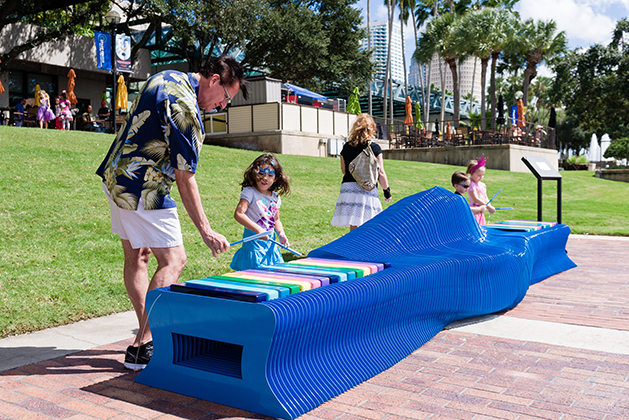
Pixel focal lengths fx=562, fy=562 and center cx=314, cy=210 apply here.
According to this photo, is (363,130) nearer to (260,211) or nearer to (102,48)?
(260,211)

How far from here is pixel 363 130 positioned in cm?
622

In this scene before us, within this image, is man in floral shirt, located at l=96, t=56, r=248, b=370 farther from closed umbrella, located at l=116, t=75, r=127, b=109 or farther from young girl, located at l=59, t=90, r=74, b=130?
closed umbrella, located at l=116, t=75, r=127, b=109

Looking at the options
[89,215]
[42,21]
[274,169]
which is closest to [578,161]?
[42,21]

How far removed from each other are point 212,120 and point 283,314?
2118 centimetres

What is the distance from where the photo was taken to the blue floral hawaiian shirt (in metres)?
3.11

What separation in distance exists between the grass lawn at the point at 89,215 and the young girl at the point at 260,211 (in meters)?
1.46

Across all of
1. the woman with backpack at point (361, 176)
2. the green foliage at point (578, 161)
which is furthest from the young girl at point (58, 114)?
the green foliage at point (578, 161)

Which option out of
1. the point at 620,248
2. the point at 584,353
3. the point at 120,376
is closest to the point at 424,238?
the point at 584,353

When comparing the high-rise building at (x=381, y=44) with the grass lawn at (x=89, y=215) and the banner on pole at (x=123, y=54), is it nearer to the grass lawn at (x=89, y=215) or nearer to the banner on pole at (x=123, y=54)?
the banner on pole at (x=123, y=54)

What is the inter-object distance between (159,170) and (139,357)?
1.13 meters

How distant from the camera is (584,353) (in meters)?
3.73

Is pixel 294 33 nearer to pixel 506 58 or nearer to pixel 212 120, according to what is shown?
pixel 212 120

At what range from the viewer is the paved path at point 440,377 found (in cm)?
278

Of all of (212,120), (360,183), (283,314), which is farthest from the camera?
(212,120)
